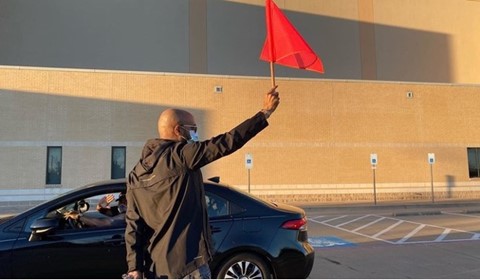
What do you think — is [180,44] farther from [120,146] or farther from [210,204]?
[210,204]

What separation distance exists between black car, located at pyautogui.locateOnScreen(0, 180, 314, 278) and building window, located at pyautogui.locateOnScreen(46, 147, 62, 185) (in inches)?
704

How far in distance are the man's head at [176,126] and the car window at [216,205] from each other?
2642mm

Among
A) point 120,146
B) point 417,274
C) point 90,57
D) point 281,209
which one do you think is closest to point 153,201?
point 281,209

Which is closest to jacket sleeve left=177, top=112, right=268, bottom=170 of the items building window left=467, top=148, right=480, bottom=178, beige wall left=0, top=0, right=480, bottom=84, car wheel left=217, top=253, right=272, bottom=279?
car wheel left=217, top=253, right=272, bottom=279

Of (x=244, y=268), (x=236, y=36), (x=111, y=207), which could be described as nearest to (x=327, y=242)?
(x=244, y=268)

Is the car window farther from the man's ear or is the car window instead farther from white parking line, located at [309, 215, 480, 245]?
white parking line, located at [309, 215, 480, 245]

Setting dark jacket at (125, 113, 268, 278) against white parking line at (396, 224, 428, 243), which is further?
white parking line at (396, 224, 428, 243)

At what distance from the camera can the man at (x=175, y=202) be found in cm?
256

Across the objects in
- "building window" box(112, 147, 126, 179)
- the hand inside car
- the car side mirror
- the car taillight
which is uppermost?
"building window" box(112, 147, 126, 179)

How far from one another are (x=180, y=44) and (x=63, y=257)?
84.6ft

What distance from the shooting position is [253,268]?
205 inches

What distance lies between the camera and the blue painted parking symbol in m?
10.0

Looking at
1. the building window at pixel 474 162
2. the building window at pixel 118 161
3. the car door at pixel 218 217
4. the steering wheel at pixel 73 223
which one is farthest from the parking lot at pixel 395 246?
the building window at pixel 474 162

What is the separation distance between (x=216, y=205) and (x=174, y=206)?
2.77 m
